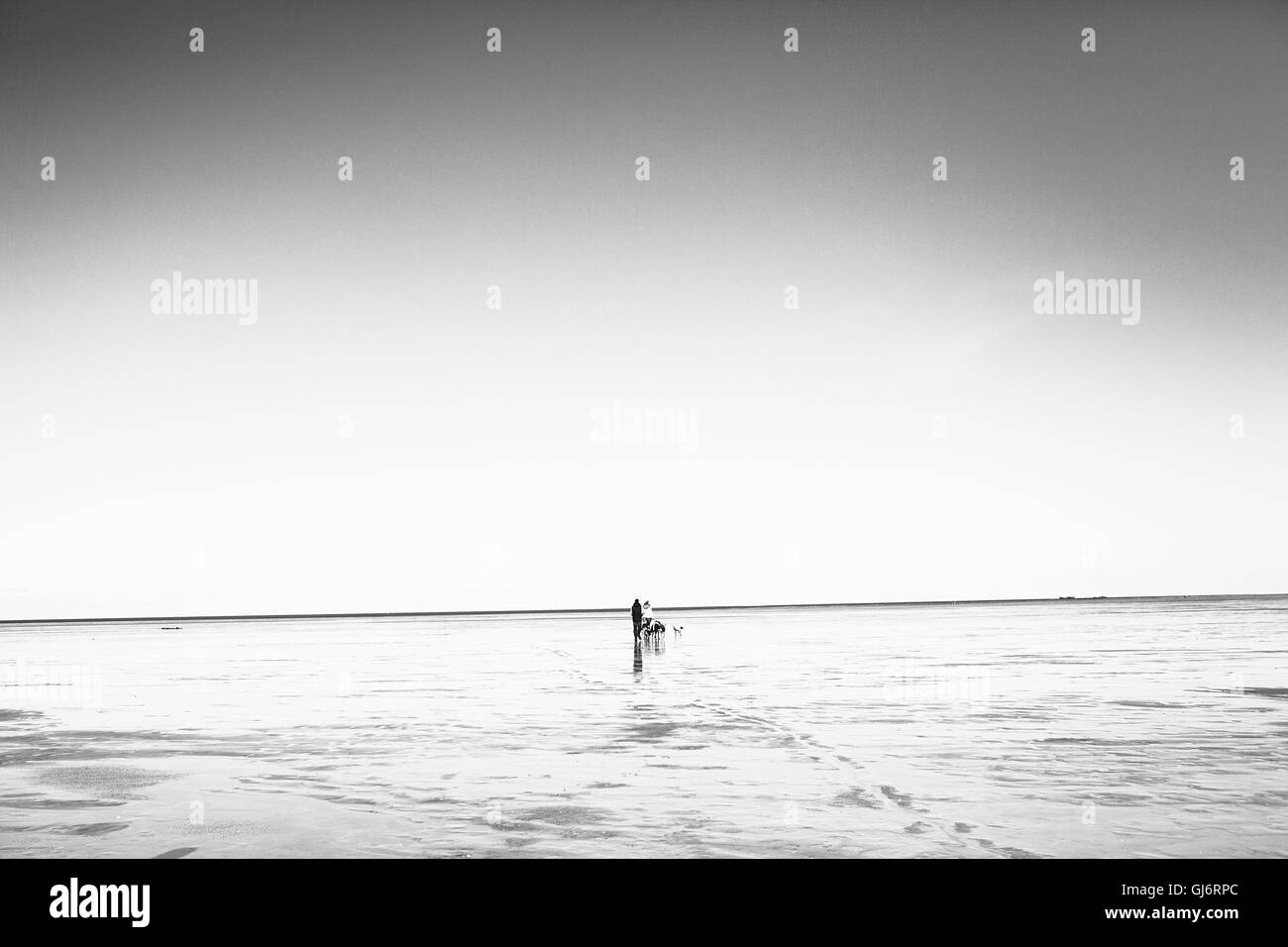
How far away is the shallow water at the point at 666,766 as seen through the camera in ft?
24.1

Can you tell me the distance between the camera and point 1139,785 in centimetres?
908

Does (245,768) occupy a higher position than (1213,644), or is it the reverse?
(245,768)

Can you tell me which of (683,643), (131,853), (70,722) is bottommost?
(683,643)

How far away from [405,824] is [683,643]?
32.3m

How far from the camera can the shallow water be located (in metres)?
7.33

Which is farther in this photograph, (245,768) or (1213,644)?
(1213,644)

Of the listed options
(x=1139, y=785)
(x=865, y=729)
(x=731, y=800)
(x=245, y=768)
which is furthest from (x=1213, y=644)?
(x=245, y=768)

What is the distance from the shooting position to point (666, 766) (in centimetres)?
1044
